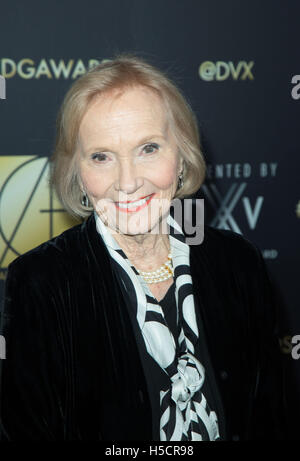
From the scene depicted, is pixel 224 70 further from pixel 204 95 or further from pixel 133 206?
pixel 133 206

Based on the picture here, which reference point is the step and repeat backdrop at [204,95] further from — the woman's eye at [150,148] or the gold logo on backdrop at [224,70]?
the woman's eye at [150,148]

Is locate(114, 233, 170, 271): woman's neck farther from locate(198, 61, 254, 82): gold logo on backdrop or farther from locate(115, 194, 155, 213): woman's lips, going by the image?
locate(198, 61, 254, 82): gold logo on backdrop

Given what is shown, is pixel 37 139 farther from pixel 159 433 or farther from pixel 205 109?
pixel 159 433

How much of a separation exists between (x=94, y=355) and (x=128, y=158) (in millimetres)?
550

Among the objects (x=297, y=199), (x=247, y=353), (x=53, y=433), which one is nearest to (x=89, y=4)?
(x=297, y=199)

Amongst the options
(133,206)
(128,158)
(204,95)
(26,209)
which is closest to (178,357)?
(133,206)

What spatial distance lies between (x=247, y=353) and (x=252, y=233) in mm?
1254

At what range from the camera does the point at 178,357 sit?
61.7 inches

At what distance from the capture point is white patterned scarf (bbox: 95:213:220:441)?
1.48m

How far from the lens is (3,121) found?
2.60 meters

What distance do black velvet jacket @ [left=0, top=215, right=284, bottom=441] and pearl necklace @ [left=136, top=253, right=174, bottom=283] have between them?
77 millimetres

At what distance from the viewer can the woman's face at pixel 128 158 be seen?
4.78 feet

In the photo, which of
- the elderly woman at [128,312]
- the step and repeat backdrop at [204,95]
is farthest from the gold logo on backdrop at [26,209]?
the elderly woman at [128,312]

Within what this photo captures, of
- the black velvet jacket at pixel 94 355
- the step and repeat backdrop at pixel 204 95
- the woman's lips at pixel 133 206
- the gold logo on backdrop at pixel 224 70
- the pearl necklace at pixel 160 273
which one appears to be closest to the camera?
the black velvet jacket at pixel 94 355
